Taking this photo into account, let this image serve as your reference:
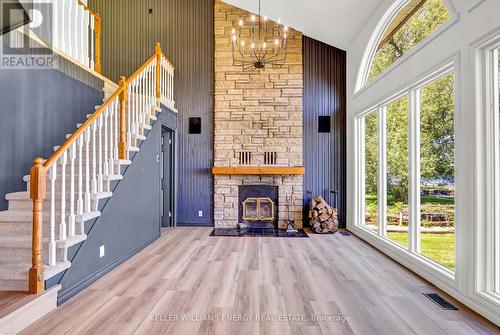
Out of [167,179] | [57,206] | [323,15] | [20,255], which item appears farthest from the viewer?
[167,179]

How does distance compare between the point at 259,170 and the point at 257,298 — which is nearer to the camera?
the point at 257,298

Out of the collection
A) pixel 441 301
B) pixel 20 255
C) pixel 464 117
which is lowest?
pixel 441 301

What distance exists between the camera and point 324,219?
5016 millimetres

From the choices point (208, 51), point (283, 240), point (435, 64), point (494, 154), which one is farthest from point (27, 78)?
point (494, 154)

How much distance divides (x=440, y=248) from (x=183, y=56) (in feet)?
18.6

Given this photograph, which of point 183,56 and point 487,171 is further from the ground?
point 183,56

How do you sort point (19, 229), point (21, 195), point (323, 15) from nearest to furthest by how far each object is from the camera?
point (19, 229) < point (21, 195) < point (323, 15)

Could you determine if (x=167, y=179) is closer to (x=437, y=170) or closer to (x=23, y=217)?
(x=23, y=217)

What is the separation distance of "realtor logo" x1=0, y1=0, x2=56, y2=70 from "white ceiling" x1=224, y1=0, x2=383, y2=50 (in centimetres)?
342

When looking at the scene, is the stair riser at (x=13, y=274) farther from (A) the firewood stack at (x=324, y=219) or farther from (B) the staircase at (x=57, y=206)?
(A) the firewood stack at (x=324, y=219)

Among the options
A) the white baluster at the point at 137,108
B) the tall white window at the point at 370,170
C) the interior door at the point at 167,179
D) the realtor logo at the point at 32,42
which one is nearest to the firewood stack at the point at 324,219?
the tall white window at the point at 370,170

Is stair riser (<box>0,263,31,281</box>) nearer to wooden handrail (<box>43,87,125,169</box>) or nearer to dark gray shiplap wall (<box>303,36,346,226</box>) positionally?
wooden handrail (<box>43,87,125,169</box>)

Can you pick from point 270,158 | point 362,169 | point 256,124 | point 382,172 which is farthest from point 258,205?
point 382,172

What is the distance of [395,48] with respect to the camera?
380 centimetres
